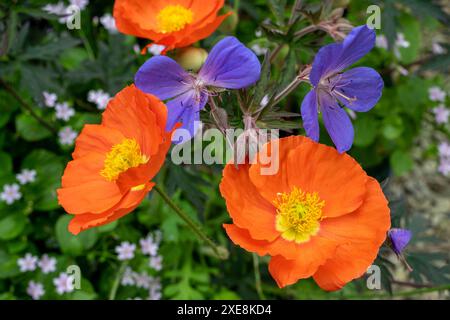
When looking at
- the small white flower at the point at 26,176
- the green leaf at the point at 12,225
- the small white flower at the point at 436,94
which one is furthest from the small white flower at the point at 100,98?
the small white flower at the point at 436,94

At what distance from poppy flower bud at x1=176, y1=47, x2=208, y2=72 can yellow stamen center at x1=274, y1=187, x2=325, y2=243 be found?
32 centimetres

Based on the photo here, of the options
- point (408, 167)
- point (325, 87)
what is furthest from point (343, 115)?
point (408, 167)

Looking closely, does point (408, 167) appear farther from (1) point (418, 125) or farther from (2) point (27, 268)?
(2) point (27, 268)

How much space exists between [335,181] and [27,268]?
109cm

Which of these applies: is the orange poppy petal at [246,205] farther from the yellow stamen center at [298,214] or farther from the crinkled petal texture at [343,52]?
the crinkled petal texture at [343,52]


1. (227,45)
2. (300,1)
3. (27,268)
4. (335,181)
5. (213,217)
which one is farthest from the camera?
(213,217)

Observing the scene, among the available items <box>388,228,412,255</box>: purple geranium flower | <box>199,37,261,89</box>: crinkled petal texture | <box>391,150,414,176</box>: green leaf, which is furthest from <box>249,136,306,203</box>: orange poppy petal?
<box>391,150,414,176</box>: green leaf

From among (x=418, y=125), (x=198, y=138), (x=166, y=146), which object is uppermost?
(x=166, y=146)

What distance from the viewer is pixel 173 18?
142 cm

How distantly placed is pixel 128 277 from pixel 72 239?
0.68 ft

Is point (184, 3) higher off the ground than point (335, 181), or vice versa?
point (184, 3)

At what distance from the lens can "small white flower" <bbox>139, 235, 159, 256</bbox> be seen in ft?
6.19

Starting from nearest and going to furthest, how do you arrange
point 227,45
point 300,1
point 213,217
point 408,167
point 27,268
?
point 227,45
point 300,1
point 27,268
point 213,217
point 408,167

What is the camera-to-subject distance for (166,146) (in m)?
1.11
